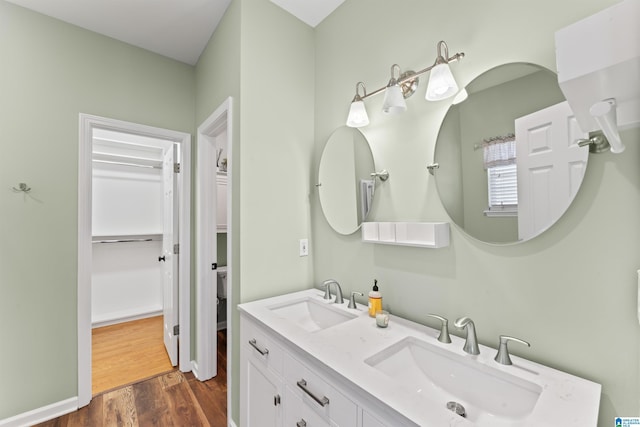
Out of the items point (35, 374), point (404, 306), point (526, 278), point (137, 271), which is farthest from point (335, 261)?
point (137, 271)

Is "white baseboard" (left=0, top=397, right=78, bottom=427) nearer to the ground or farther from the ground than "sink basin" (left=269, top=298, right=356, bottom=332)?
nearer to the ground

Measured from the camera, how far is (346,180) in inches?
67.2

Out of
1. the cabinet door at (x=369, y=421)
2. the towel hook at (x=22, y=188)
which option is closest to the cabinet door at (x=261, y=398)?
the cabinet door at (x=369, y=421)

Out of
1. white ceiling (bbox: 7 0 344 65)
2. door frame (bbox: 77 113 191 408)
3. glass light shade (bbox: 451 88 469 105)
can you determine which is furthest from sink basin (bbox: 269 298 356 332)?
white ceiling (bbox: 7 0 344 65)

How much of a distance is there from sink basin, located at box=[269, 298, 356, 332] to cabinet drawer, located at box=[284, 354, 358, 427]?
0.40m

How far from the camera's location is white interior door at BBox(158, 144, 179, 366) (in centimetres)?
243

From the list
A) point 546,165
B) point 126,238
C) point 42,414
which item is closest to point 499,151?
point 546,165

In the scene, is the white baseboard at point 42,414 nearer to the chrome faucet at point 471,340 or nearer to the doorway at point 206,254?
the doorway at point 206,254

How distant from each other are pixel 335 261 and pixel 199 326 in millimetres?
1435

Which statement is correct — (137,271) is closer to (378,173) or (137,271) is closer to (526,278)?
(378,173)

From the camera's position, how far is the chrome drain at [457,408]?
2.93ft

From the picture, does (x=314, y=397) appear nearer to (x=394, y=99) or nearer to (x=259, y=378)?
(x=259, y=378)

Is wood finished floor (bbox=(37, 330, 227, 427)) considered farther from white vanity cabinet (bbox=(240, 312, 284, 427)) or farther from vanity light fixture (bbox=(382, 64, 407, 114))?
vanity light fixture (bbox=(382, 64, 407, 114))

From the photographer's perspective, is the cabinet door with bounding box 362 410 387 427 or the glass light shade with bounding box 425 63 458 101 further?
the glass light shade with bounding box 425 63 458 101
